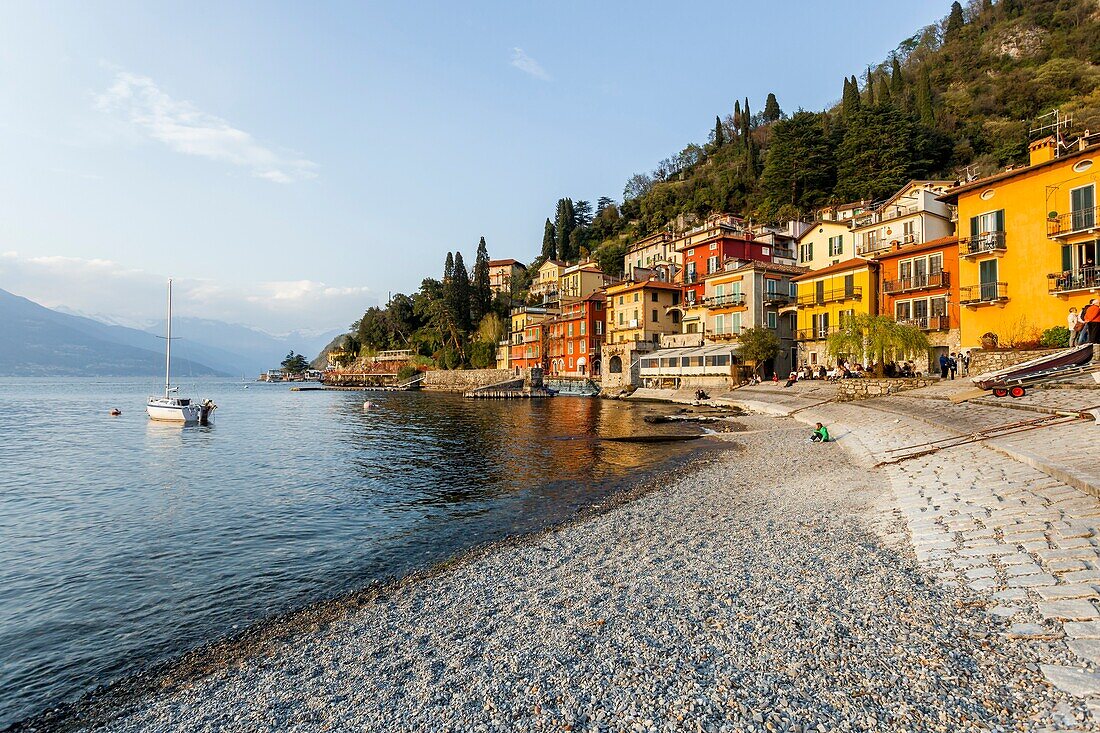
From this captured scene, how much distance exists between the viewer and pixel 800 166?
78125 mm

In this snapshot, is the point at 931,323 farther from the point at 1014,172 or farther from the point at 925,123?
the point at 925,123

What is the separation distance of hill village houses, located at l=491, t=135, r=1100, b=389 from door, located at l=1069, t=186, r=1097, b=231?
0.06 metres

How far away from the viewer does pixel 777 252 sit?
213ft

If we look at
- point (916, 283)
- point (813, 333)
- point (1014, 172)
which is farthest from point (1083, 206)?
point (813, 333)

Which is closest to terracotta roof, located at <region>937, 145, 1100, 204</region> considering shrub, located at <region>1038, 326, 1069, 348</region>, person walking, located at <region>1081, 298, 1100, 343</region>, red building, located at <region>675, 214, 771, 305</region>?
person walking, located at <region>1081, 298, 1100, 343</region>

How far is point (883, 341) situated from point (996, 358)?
25.3 feet

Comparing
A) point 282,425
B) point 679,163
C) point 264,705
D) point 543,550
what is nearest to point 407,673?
point 264,705

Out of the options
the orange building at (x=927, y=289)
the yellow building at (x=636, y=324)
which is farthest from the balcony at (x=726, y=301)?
the orange building at (x=927, y=289)

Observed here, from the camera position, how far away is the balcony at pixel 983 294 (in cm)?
3123

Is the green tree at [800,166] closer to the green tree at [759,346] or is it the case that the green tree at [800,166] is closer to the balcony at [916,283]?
the green tree at [759,346]

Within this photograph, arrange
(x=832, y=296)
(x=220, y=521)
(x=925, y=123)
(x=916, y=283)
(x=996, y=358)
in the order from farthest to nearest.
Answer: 1. (x=925, y=123)
2. (x=832, y=296)
3. (x=916, y=283)
4. (x=996, y=358)
5. (x=220, y=521)

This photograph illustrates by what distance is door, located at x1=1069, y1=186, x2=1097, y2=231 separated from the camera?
88.3 feet

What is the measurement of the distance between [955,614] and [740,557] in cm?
349

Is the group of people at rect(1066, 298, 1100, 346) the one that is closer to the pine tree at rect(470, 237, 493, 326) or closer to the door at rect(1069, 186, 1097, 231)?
the door at rect(1069, 186, 1097, 231)
